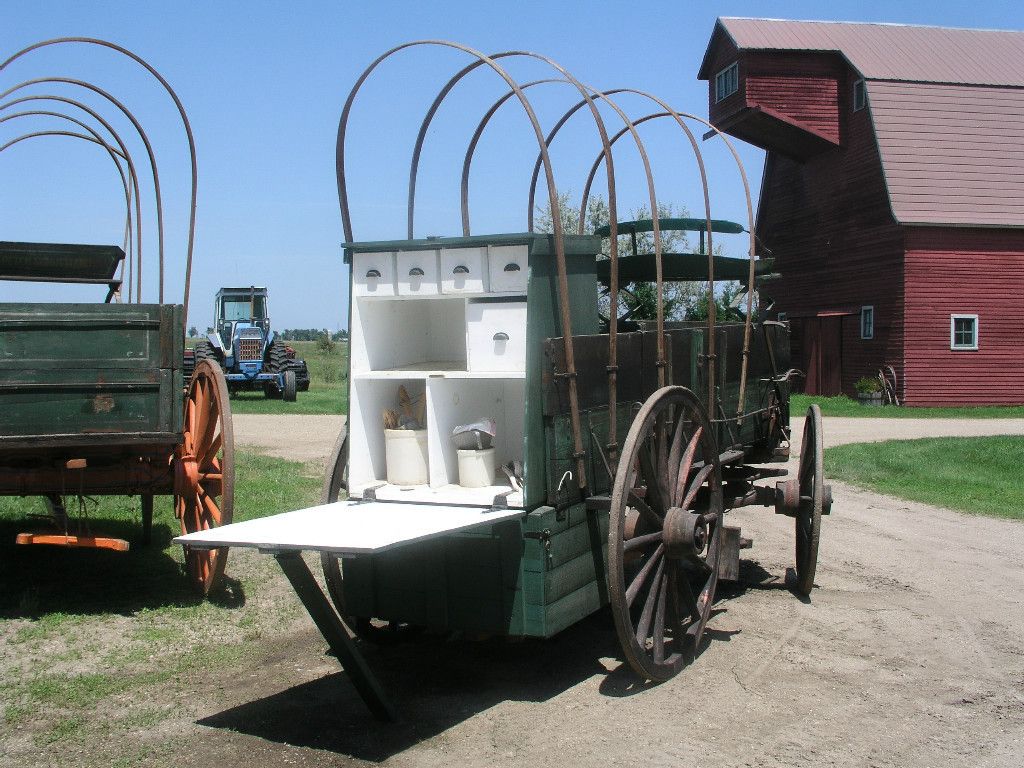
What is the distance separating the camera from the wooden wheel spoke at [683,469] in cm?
545

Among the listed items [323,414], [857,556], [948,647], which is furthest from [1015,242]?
[948,647]

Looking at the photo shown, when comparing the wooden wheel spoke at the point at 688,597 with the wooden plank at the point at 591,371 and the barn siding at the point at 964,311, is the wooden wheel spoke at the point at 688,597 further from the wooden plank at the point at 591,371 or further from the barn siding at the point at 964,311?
the barn siding at the point at 964,311

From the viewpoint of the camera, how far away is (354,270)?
5562mm

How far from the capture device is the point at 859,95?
2536 centimetres

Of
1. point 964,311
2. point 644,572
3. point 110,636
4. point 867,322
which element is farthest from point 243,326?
point 644,572

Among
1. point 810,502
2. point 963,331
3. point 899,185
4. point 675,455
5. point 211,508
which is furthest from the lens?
point 963,331

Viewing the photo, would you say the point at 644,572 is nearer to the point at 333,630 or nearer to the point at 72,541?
the point at 333,630

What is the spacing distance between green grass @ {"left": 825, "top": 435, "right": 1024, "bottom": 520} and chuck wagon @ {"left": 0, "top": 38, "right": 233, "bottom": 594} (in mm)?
7547

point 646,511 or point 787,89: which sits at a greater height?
point 787,89

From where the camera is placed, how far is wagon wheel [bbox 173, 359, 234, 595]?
6520 mm

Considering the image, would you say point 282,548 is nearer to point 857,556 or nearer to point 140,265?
point 140,265

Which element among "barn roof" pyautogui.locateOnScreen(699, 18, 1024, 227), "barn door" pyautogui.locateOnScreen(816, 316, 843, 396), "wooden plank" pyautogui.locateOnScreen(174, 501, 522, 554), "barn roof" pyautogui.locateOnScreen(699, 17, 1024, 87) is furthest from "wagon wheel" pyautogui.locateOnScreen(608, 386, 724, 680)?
"barn door" pyautogui.locateOnScreen(816, 316, 843, 396)

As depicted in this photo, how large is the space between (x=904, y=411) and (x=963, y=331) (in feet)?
9.80

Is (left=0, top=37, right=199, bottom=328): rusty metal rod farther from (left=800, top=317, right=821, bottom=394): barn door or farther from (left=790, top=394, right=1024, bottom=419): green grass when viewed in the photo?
(left=800, top=317, right=821, bottom=394): barn door
